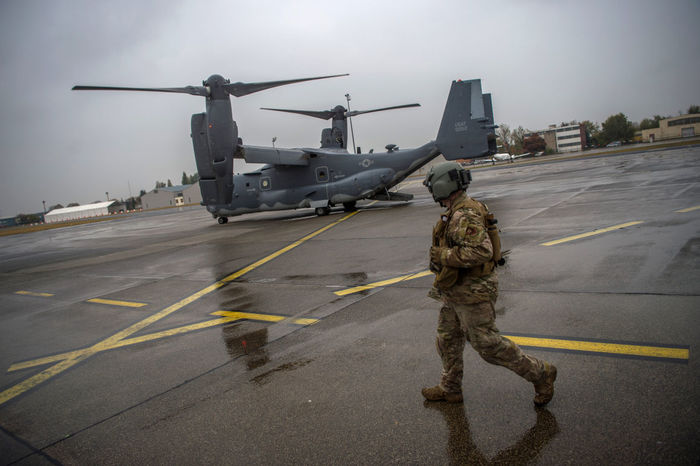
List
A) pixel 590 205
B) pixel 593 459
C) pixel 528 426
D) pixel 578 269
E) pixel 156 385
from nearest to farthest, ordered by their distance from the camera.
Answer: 1. pixel 593 459
2. pixel 528 426
3. pixel 156 385
4. pixel 578 269
5. pixel 590 205

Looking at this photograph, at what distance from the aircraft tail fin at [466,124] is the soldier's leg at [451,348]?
54.0ft

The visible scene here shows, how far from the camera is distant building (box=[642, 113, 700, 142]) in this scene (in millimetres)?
91688

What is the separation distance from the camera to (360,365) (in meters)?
4.28

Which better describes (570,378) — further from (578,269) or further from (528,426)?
(578,269)

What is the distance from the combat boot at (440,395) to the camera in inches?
134

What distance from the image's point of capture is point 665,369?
341 cm

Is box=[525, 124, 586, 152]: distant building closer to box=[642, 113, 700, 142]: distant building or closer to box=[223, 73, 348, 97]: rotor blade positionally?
box=[642, 113, 700, 142]: distant building

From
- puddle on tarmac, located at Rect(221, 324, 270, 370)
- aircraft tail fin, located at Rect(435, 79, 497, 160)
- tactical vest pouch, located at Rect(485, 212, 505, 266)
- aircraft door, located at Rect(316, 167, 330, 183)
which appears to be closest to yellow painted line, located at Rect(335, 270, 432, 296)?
puddle on tarmac, located at Rect(221, 324, 270, 370)

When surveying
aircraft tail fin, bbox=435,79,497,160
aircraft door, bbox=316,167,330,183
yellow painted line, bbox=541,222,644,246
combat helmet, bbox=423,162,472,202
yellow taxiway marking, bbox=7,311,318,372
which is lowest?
yellow taxiway marking, bbox=7,311,318,372

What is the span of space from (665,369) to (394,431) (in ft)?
7.38

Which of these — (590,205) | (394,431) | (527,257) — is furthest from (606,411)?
(590,205)

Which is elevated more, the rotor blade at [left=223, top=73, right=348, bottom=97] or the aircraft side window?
the rotor blade at [left=223, top=73, right=348, bottom=97]

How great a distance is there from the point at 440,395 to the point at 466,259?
1.18 metres

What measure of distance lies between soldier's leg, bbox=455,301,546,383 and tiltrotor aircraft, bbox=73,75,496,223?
14.4 m
